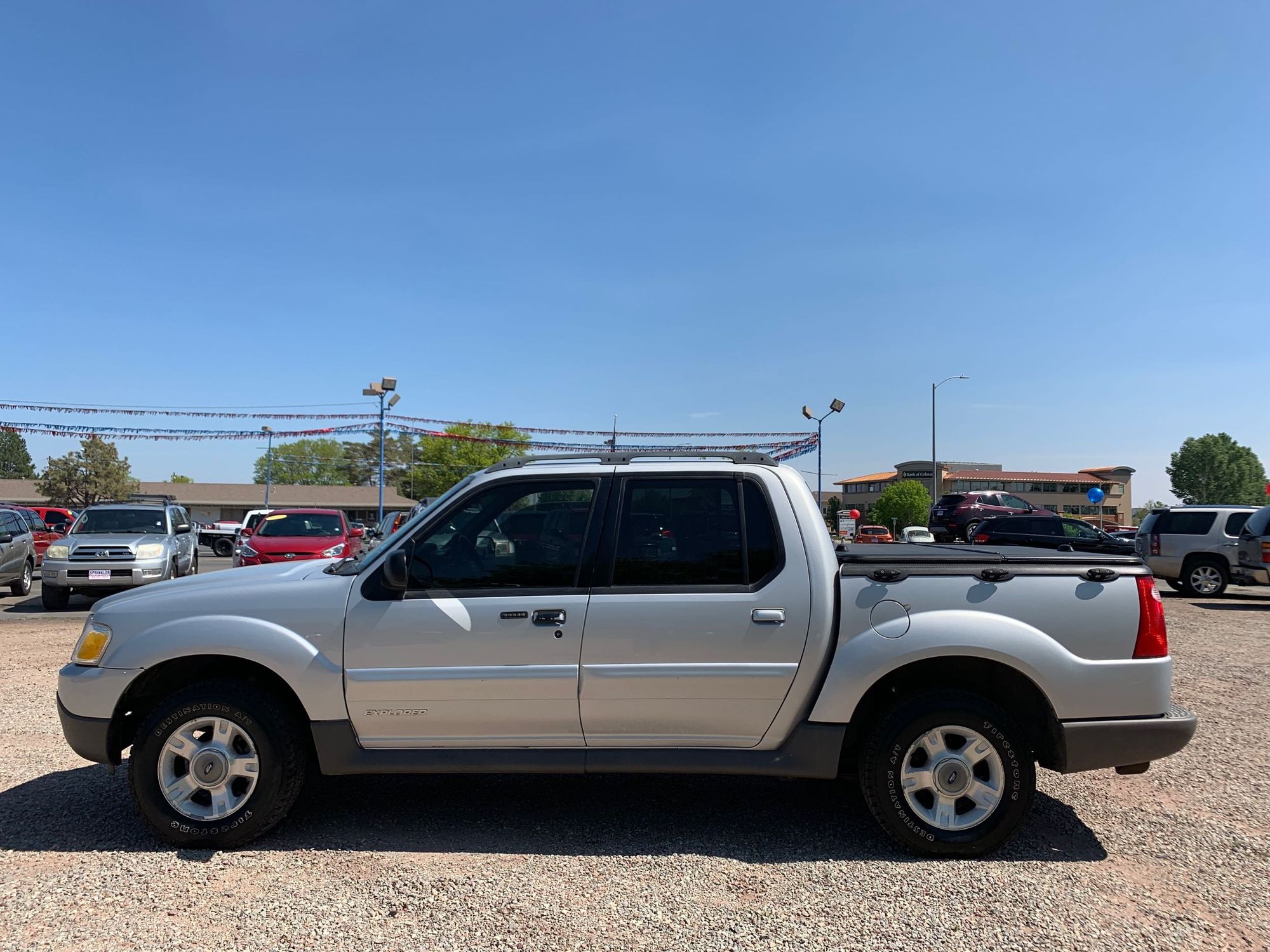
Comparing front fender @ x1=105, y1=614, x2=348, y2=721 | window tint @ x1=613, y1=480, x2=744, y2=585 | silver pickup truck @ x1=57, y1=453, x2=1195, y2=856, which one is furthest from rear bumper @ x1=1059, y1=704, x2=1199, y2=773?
front fender @ x1=105, y1=614, x2=348, y2=721

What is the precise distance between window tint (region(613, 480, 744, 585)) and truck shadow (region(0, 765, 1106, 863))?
125cm

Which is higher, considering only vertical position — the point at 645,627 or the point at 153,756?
the point at 645,627

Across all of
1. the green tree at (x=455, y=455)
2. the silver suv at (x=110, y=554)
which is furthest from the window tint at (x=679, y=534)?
the green tree at (x=455, y=455)

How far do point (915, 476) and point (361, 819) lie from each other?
4725 inches

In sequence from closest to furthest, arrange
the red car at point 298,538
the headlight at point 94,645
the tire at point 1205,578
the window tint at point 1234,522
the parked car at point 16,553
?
the headlight at point 94,645 → the red car at point 298,538 → the parked car at point 16,553 → the window tint at point 1234,522 → the tire at point 1205,578

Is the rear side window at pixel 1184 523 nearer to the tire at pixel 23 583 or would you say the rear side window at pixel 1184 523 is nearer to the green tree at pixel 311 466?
the tire at pixel 23 583

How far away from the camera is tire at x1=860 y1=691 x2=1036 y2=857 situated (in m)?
3.86

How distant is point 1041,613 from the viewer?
390 centimetres

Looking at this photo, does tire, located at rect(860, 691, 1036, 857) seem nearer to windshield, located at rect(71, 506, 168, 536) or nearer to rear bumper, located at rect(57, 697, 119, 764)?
rear bumper, located at rect(57, 697, 119, 764)

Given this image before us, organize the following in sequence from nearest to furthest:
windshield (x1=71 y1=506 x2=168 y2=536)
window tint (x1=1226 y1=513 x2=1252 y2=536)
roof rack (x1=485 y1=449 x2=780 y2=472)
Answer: roof rack (x1=485 y1=449 x2=780 y2=472) → windshield (x1=71 y1=506 x2=168 y2=536) → window tint (x1=1226 y1=513 x2=1252 y2=536)

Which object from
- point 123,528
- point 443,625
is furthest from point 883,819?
point 123,528

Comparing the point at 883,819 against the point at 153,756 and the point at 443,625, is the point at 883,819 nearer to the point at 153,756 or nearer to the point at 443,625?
the point at 443,625

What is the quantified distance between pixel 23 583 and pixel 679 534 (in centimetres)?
1603

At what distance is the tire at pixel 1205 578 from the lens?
51.7ft
